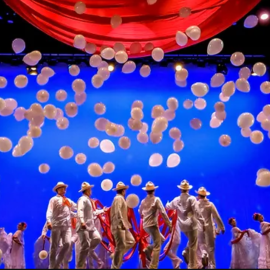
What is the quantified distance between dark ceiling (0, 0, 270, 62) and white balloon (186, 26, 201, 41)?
2500mm

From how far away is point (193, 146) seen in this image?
8.53 m

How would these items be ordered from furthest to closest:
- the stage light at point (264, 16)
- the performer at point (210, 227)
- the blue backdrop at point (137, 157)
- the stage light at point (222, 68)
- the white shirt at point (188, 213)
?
1. the stage light at point (222, 68)
2. the blue backdrop at point (137, 157)
3. the stage light at point (264, 16)
4. the performer at point (210, 227)
5. the white shirt at point (188, 213)

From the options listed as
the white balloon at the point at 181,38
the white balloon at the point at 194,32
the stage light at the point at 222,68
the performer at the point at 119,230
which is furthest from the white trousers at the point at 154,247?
the stage light at the point at 222,68

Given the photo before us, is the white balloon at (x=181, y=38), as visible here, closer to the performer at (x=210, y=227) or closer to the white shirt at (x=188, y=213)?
the white shirt at (x=188, y=213)

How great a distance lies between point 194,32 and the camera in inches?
189

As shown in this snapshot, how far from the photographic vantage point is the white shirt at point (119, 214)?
5781mm

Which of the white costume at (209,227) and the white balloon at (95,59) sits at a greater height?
the white balloon at (95,59)

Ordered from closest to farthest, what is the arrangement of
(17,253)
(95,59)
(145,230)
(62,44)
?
(95,59), (145,230), (17,253), (62,44)

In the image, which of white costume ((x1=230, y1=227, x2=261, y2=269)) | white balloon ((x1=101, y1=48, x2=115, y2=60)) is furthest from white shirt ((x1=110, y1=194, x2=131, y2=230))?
white costume ((x1=230, y1=227, x2=261, y2=269))

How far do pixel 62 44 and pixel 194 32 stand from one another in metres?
Answer: 3.95

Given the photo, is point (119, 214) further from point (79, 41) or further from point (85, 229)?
point (79, 41)

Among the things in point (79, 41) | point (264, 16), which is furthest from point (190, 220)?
point (264, 16)

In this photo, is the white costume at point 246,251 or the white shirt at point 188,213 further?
the white costume at point 246,251

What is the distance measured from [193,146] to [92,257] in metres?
3.04
